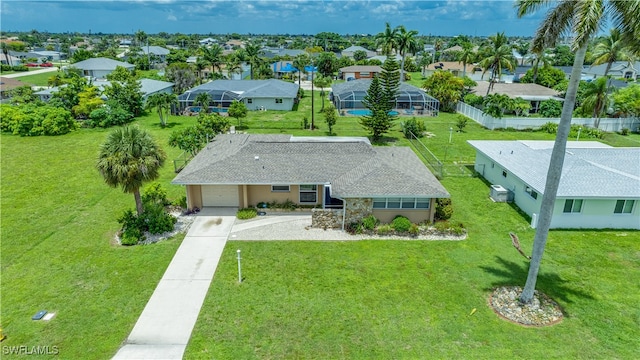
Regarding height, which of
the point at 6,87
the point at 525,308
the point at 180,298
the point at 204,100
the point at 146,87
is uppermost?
the point at 146,87

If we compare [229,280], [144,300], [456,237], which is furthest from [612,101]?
[144,300]

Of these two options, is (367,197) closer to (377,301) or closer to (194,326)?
(377,301)

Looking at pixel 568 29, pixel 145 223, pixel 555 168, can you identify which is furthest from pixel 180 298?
pixel 568 29

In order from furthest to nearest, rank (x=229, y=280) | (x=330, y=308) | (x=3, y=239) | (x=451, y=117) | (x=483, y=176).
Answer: (x=451, y=117), (x=483, y=176), (x=3, y=239), (x=229, y=280), (x=330, y=308)

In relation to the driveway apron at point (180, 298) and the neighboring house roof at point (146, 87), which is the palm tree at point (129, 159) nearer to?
the driveway apron at point (180, 298)

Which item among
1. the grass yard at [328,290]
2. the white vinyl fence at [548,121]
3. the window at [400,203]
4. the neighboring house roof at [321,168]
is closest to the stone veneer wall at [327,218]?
the neighboring house roof at [321,168]

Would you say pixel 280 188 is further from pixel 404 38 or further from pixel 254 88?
pixel 404 38
